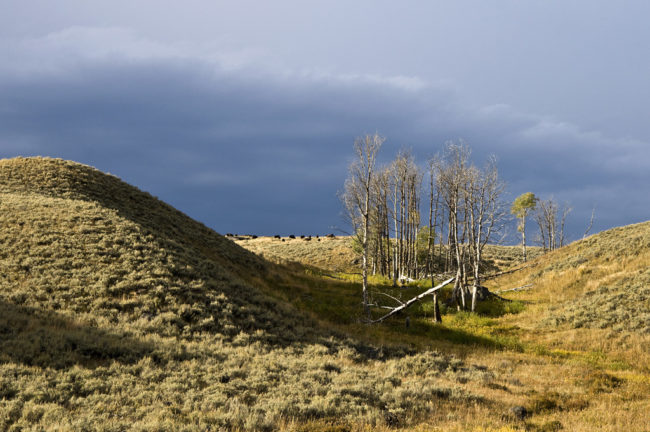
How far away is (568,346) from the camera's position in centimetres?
1797

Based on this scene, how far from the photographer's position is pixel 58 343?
11797mm

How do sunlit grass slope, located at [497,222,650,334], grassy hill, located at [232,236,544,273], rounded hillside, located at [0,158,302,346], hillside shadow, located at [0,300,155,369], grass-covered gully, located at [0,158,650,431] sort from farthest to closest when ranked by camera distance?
grassy hill, located at [232,236,544,273]
sunlit grass slope, located at [497,222,650,334]
rounded hillside, located at [0,158,302,346]
hillside shadow, located at [0,300,155,369]
grass-covered gully, located at [0,158,650,431]

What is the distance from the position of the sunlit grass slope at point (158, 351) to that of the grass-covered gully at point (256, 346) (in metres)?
0.07

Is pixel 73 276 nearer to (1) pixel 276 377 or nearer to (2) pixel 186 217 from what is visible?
(1) pixel 276 377

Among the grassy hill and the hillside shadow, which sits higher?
the grassy hill

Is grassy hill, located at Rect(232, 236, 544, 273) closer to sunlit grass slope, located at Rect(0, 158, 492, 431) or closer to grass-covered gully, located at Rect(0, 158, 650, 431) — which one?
grass-covered gully, located at Rect(0, 158, 650, 431)

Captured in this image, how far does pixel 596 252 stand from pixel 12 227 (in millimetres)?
44973

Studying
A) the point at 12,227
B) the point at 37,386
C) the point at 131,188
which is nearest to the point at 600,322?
the point at 37,386

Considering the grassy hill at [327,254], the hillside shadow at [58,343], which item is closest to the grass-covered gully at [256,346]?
the hillside shadow at [58,343]

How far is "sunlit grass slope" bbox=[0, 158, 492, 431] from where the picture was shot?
8.73 m

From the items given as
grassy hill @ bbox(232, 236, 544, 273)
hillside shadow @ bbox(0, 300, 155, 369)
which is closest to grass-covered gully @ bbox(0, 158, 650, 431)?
hillside shadow @ bbox(0, 300, 155, 369)

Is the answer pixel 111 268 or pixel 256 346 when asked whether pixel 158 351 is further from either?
pixel 111 268

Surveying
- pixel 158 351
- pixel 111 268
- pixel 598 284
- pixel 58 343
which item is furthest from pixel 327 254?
pixel 58 343

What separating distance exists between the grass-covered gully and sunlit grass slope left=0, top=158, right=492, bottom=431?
65mm
